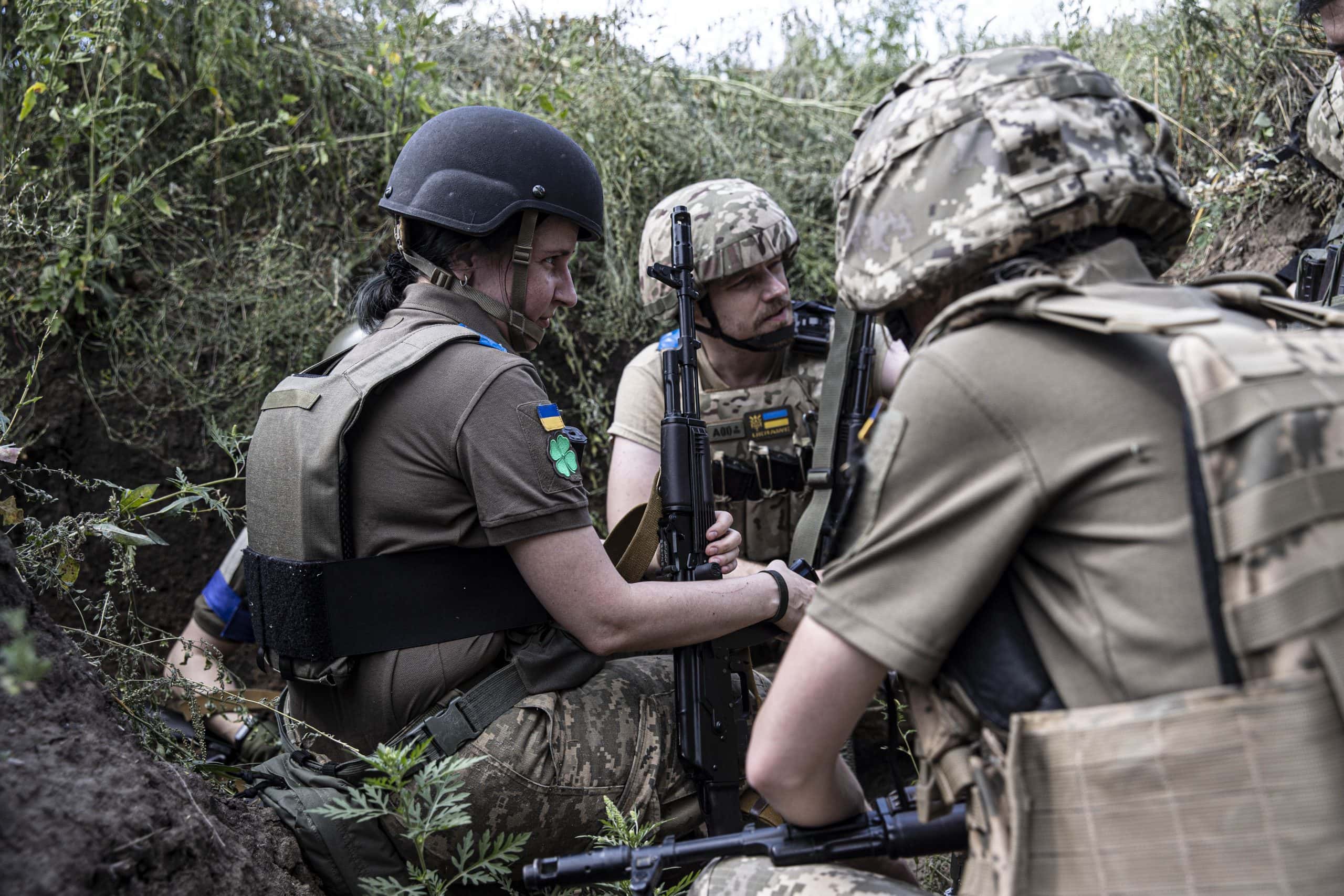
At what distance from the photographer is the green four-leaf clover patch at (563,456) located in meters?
2.36

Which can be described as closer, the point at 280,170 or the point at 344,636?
the point at 344,636

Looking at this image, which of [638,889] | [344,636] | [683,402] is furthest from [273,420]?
[638,889]

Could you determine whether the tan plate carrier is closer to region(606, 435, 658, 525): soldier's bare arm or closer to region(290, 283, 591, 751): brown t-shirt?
region(290, 283, 591, 751): brown t-shirt

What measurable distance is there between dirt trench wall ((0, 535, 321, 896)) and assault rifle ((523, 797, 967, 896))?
66 centimetres

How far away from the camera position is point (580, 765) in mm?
2549

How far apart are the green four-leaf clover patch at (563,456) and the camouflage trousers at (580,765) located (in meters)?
0.60

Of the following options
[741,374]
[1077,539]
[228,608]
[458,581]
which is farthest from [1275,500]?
[228,608]

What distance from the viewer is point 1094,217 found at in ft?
5.01

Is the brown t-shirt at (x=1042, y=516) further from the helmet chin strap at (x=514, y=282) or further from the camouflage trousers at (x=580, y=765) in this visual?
the helmet chin strap at (x=514, y=282)

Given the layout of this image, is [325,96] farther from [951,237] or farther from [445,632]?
[951,237]

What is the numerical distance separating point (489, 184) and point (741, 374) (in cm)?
156

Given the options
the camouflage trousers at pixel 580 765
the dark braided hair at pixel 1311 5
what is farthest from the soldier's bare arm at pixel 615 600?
the dark braided hair at pixel 1311 5

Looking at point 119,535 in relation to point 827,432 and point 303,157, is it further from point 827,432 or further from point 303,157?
point 303,157

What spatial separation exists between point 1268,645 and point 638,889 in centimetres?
106
